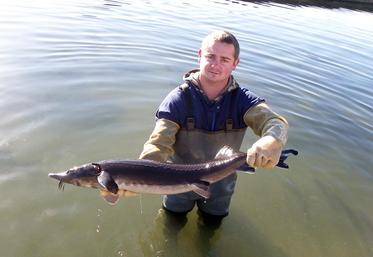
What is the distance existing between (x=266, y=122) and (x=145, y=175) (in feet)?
5.13

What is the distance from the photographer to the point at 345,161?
26.6 ft

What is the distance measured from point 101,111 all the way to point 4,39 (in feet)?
19.1

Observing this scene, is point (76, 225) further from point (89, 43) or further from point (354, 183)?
point (89, 43)

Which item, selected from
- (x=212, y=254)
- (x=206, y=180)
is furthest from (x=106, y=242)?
(x=206, y=180)

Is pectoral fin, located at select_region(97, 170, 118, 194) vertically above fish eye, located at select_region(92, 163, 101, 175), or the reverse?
fish eye, located at select_region(92, 163, 101, 175)

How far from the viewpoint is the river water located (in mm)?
5609

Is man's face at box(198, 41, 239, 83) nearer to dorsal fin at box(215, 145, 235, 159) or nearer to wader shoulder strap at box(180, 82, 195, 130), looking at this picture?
wader shoulder strap at box(180, 82, 195, 130)

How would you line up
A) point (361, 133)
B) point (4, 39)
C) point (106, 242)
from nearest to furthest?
point (106, 242), point (361, 133), point (4, 39)

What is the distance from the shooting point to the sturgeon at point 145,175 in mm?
3949

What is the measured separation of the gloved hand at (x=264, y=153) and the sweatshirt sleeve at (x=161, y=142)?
0.95 m

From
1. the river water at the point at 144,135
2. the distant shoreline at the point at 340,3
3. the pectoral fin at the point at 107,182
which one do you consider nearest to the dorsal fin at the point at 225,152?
the pectoral fin at the point at 107,182

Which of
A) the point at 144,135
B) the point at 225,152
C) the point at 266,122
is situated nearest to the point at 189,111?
the point at 225,152

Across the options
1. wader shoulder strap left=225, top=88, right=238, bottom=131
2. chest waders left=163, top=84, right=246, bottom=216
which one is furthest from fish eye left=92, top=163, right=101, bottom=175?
wader shoulder strap left=225, top=88, right=238, bottom=131

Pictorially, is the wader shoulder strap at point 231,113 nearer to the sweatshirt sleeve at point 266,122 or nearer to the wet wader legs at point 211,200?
the sweatshirt sleeve at point 266,122
